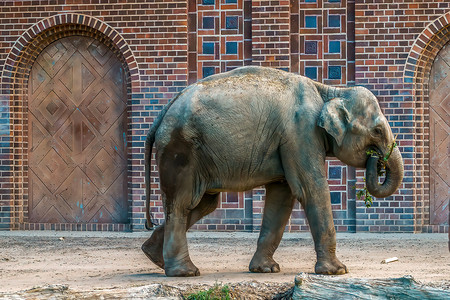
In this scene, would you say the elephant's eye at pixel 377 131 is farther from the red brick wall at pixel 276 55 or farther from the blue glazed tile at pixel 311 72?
the blue glazed tile at pixel 311 72

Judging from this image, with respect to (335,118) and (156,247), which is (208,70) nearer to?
(156,247)

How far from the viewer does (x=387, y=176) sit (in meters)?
8.09

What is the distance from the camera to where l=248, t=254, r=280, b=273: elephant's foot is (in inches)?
324

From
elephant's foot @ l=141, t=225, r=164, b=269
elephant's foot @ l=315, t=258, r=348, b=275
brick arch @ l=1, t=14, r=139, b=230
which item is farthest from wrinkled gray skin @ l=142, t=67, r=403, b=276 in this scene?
brick arch @ l=1, t=14, r=139, b=230

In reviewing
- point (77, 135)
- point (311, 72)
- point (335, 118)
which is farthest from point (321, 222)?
point (77, 135)

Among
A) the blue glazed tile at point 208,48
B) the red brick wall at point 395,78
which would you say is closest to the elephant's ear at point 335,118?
the red brick wall at point 395,78

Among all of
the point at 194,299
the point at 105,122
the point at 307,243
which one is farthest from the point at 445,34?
the point at 194,299

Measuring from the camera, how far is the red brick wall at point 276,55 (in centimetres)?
1260

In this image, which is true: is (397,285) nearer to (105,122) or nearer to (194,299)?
(194,299)

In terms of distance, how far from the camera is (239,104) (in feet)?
25.9

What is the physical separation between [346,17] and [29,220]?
218 inches

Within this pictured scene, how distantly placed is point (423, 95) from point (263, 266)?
5.44m

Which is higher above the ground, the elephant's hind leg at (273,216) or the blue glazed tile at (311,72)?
the blue glazed tile at (311,72)

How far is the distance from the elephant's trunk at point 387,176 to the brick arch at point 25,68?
570 centimetres
